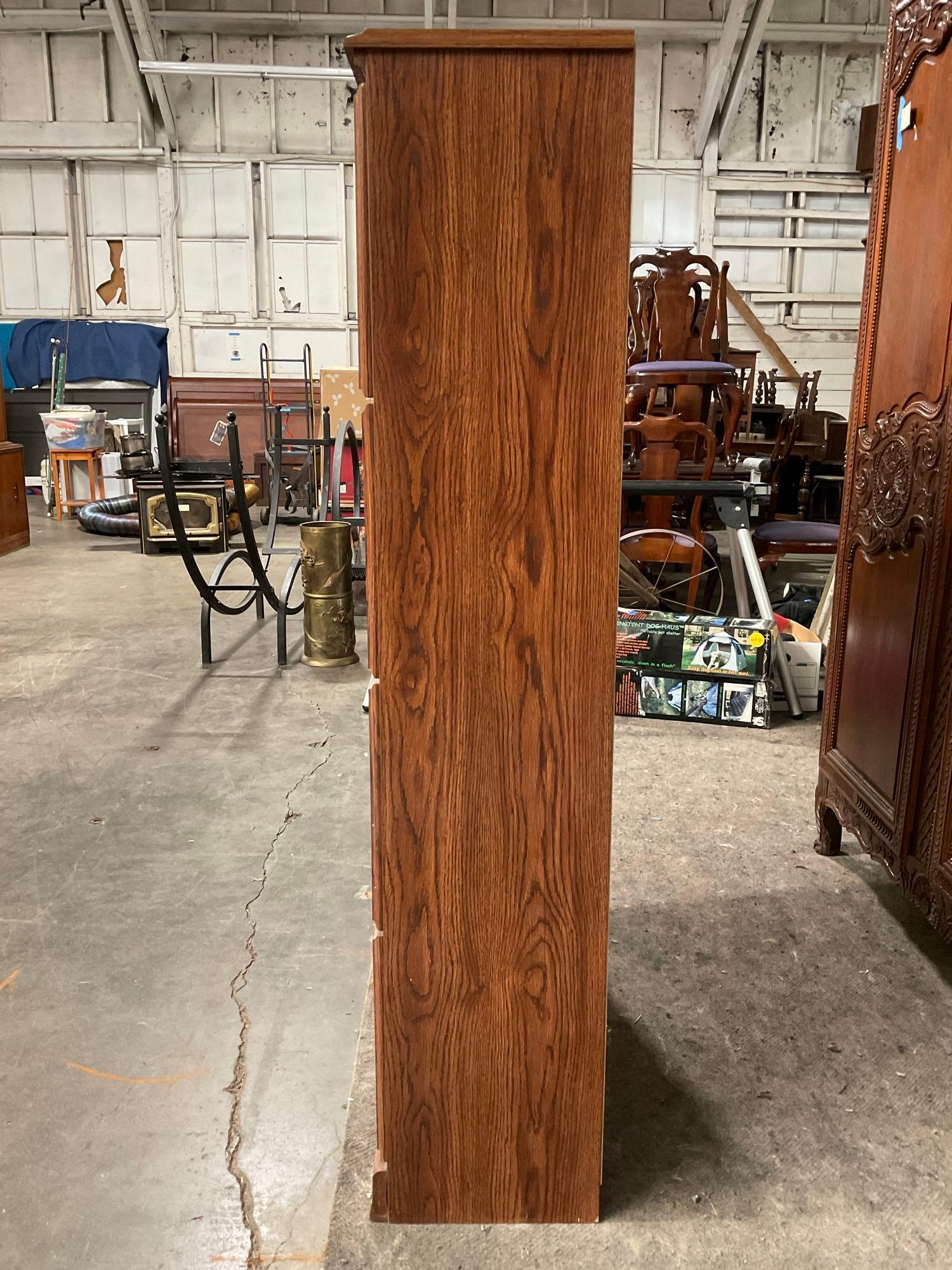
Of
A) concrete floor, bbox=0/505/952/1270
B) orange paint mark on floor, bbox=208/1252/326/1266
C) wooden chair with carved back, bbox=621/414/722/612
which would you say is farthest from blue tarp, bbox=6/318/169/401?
orange paint mark on floor, bbox=208/1252/326/1266

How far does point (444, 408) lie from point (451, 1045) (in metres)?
0.81

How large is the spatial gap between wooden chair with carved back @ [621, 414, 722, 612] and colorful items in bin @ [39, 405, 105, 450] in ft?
17.5

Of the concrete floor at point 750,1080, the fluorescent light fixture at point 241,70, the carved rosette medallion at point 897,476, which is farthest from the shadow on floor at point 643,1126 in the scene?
the fluorescent light fixture at point 241,70

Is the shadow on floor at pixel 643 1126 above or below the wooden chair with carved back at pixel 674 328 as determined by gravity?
below

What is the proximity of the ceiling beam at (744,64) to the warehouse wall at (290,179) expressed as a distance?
0.70ft

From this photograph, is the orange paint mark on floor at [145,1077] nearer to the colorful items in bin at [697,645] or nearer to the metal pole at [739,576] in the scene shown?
the colorful items in bin at [697,645]

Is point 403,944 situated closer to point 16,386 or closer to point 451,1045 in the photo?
point 451,1045

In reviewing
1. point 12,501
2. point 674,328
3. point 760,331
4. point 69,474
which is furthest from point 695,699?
point 760,331

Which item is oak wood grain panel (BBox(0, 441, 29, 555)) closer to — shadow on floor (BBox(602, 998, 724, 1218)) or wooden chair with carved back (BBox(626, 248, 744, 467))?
wooden chair with carved back (BBox(626, 248, 744, 467))

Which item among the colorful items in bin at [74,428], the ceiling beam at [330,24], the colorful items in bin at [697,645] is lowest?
the colorful items in bin at [697,645]

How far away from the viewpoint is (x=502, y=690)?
3.81 ft

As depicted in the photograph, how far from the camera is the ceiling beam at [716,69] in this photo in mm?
8516

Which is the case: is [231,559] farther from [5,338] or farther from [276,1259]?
[5,338]

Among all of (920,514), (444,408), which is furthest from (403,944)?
(920,514)
